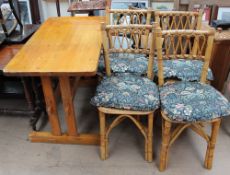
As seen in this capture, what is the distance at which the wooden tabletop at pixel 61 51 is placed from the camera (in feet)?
5.22

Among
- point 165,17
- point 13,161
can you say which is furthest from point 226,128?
point 13,161

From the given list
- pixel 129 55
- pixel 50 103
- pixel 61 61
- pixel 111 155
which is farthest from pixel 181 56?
pixel 50 103

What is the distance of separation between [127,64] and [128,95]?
0.42 m

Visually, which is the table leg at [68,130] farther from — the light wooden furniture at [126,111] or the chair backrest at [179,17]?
the chair backrest at [179,17]

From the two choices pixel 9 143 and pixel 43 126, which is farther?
pixel 43 126

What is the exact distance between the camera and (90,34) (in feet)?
6.89

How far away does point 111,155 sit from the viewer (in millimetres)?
1977

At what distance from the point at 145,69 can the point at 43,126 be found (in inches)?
40.8

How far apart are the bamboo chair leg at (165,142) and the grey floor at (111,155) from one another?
0.07 metres

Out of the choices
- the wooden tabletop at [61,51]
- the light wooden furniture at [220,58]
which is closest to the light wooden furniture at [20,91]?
the wooden tabletop at [61,51]

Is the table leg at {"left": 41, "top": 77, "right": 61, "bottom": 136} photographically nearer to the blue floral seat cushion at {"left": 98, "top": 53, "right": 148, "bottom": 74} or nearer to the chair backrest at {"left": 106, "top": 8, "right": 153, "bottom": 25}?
the blue floral seat cushion at {"left": 98, "top": 53, "right": 148, "bottom": 74}

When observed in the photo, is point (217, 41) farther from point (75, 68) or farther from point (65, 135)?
point (65, 135)

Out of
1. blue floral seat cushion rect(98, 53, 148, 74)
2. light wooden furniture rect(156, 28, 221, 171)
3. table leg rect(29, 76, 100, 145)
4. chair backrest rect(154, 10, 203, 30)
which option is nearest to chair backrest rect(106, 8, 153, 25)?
chair backrest rect(154, 10, 203, 30)

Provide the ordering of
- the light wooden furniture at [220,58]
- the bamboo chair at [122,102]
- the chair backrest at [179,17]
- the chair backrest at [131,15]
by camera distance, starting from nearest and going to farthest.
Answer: the bamboo chair at [122,102] → the chair backrest at [179,17] → the chair backrest at [131,15] → the light wooden furniture at [220,58]
